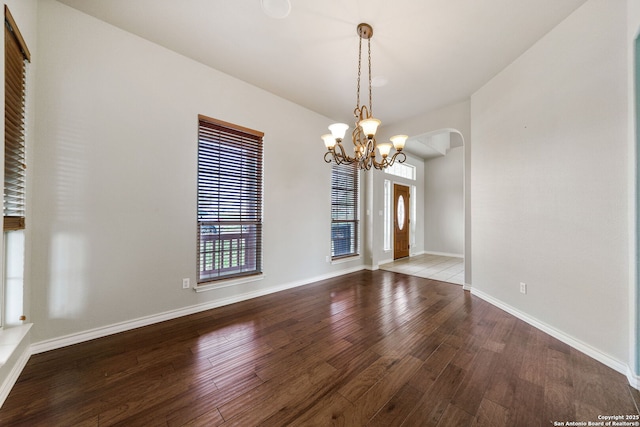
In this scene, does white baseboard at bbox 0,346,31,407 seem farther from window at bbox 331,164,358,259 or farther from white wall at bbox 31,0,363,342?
window at bbox 331,164,358,259

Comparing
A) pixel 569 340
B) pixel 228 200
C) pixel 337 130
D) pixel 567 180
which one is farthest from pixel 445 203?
pixel 228 200

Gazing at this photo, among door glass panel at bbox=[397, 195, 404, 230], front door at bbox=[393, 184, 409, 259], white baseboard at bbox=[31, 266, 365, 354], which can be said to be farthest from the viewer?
door glass panel at bbox=[397, 195, 404, 230]

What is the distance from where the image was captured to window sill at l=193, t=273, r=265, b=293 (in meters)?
2.92

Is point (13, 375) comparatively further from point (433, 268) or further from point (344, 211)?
point (433, 268)

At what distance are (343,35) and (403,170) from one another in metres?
4.95

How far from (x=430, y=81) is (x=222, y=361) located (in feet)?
13.3

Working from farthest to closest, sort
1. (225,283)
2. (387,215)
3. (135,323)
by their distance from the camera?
1. (387,215)
2. (225,283)
3. (135,323)

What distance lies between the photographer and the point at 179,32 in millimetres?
2439

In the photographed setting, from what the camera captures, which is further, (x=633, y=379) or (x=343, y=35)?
(x=343, y=35)

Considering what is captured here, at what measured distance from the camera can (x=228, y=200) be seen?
3186mm

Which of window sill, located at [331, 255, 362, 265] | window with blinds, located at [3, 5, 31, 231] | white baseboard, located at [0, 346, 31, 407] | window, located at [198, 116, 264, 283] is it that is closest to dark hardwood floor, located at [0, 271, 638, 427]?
white baseboard, located at [0, 346, 31, 407]

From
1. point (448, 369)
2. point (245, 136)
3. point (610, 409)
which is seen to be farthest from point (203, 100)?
point (610, 409)

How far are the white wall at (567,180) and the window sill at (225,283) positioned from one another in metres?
3.32

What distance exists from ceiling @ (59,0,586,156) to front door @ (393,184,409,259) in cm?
343
